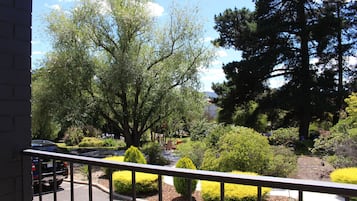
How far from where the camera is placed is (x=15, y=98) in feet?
5.32

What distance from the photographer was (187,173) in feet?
3.37

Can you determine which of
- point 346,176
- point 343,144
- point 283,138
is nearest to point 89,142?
point 283,138

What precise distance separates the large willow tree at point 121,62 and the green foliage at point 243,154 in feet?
18.5

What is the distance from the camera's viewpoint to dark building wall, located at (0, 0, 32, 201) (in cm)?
159

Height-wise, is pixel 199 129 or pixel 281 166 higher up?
pixel 199 129

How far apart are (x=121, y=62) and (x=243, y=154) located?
657 centimetres

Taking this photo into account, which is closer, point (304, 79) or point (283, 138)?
point (283, 138)

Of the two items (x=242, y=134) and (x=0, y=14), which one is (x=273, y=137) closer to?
(x=242, y=134)

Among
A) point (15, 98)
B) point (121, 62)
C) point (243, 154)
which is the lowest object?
point (243, 154)

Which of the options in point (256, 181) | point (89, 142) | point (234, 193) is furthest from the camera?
point (89, 142)

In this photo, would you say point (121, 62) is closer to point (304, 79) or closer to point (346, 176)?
point (346, 176)

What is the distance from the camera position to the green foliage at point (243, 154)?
19.9 ft

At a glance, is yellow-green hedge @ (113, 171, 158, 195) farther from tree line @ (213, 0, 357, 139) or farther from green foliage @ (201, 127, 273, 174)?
tree line @ (213, 0, 357, 139)

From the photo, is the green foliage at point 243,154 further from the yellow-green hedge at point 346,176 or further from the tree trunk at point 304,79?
the tree trunk at point 304,79
